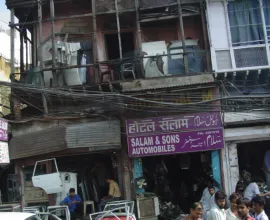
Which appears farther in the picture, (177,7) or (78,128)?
(177,7)

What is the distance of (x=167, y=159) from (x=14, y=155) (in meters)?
5.38

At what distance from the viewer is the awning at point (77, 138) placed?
40.9 ft

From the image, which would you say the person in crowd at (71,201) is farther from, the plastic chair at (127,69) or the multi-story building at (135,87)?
the plastic chair at (127,69)

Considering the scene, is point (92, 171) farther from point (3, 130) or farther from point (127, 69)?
point (3, 130)

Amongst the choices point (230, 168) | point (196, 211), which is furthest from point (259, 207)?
point (230, 168)

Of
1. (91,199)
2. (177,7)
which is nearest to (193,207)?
(91,199)

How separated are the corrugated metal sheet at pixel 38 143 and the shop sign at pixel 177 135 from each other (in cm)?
213

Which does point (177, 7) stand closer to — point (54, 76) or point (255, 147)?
point (54, 76)

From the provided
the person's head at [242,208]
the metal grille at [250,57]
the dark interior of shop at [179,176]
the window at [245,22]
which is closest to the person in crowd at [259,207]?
the person's head at [242,208]

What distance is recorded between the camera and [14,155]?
43.0 feet

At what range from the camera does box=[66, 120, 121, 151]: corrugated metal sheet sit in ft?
40.9

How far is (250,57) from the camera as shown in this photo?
1320 centimetres

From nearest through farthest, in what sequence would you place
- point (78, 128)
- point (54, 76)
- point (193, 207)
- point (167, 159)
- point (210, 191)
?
point (193, 207), point (210, 191), point (78, 128), point (54, 76), point (167, 159)

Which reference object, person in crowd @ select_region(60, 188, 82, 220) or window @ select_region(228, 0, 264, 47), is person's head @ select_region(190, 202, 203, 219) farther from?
window @ select_region(228, 0, 264, 47)
